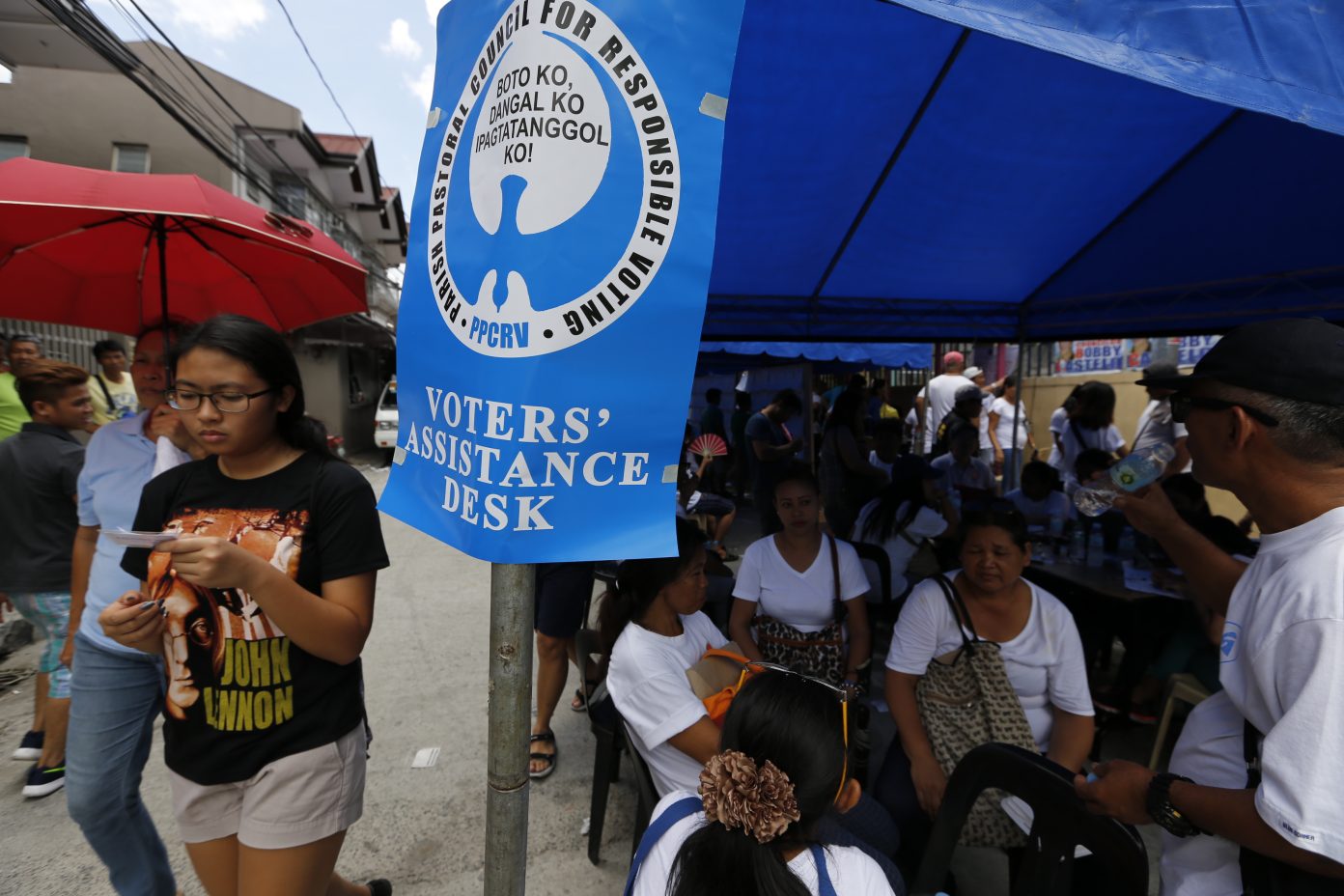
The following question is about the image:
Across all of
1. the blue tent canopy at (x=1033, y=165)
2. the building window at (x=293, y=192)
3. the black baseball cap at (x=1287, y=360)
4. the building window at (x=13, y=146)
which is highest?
the building window at (x=293, y=192)

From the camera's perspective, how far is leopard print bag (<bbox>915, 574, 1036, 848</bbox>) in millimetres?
2064

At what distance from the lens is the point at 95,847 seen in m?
1.87

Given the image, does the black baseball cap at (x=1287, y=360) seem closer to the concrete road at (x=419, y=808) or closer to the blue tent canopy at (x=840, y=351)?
the concrete road at (x=419, y=808)

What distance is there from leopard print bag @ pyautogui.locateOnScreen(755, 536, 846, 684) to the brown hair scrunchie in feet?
5.57

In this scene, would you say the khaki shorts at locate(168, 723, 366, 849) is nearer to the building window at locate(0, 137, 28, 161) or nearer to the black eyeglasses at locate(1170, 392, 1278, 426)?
the black eyeglasses at locate(1170, 392, 1278, 426)

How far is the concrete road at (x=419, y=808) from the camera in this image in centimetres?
246

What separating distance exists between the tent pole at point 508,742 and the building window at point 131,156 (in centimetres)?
1704

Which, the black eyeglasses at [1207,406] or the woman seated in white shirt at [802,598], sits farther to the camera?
the woman seated in white shirt at [802,598]

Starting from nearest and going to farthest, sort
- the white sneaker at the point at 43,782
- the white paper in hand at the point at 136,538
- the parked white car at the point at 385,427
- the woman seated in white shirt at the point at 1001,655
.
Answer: the white paper in hand at the point at 136,538 < the woman seated in white shirt at the point at 1001,655 < the white sneaker at the point at 43,782 < the parked white car at the point at 385,427

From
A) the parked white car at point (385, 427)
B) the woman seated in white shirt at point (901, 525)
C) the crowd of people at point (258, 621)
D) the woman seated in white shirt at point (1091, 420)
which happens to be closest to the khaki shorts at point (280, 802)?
the crowd of people at point (258, 621)

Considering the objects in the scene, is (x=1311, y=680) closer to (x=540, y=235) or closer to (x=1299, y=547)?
(x=1299, y=547)

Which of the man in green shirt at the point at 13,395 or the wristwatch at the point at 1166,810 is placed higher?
the man in green shirt at the point at 13,395

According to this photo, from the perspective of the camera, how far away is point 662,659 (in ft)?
6.66

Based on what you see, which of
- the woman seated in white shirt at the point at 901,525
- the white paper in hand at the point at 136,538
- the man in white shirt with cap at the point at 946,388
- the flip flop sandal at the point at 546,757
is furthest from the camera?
the man in white shirt with cap at the point at 946,388
